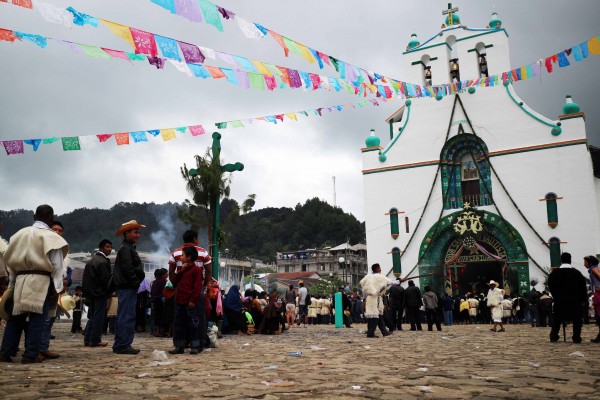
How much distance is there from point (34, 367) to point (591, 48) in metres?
11.0

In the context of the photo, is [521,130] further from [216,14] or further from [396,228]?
[216,14]

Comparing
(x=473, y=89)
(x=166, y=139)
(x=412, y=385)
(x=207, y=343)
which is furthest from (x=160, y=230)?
(x=412, y=385)

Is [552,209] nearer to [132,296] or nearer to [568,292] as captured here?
[568,292]

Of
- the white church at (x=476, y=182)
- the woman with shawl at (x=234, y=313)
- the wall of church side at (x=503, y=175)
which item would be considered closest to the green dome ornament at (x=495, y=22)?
the white church at (x=476, y=182)

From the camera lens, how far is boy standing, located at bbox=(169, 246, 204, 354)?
283 inches

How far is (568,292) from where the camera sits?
8859 millimetres

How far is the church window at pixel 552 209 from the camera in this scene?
25.2 m

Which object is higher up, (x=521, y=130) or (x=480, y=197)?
(x=521, y=130)

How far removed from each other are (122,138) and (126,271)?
5266 mm

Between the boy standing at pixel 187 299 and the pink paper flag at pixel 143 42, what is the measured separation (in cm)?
337

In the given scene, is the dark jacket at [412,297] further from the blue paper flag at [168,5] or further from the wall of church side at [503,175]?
the wall of church side at [503,175]

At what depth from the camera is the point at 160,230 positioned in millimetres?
60531

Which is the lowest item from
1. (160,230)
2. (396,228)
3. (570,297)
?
(570,297)

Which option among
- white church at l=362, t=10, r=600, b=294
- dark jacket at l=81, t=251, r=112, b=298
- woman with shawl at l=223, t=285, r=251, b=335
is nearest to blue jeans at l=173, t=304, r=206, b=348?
dark jacket at l=81, t=251, r=112, b=298
